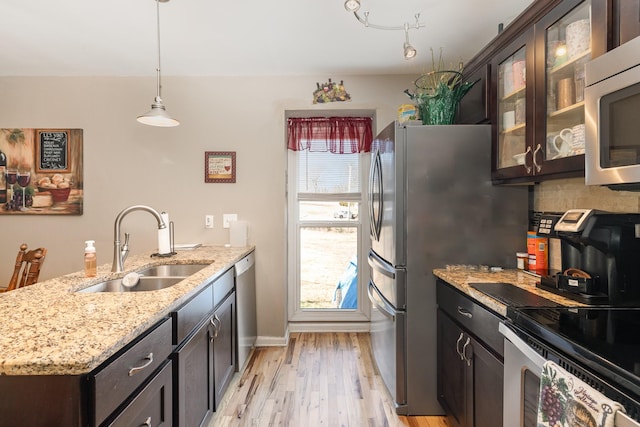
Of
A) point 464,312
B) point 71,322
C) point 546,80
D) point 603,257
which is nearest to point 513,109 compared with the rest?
point 546,80

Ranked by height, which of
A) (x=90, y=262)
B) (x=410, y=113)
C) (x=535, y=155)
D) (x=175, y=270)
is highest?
(x=410, y=113)

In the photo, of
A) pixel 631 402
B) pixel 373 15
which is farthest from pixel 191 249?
pixel 631 402

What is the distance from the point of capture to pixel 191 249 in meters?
2.82

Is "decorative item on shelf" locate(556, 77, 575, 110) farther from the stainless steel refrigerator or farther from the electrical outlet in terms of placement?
the electrical outlet

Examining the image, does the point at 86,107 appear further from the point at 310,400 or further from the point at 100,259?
the point at 310,400

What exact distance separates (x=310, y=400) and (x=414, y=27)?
2474 mm

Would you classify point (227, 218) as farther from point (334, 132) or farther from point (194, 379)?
point (194, 379)

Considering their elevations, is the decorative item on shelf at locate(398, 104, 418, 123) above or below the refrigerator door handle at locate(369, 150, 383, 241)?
above

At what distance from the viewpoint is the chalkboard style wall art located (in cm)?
299

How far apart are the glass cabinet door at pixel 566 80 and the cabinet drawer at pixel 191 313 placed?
1.76m

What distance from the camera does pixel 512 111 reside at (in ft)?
6.10

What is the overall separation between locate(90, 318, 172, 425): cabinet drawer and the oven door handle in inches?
49.1

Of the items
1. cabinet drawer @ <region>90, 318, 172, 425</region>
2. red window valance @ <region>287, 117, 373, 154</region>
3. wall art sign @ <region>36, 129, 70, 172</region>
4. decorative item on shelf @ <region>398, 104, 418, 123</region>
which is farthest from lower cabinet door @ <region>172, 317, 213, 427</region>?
wall art sign @ <region>36, 129, 70, 172</region>

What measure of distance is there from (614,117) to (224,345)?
2153 mm
